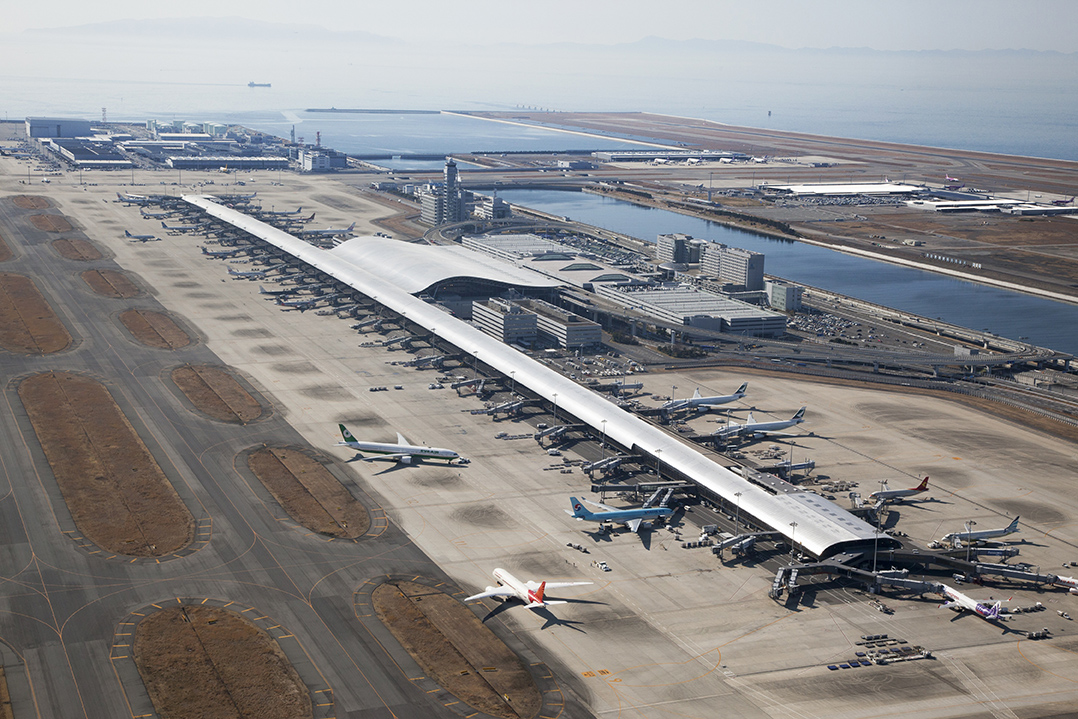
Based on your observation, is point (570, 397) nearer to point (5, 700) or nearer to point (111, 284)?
point (5, 700)

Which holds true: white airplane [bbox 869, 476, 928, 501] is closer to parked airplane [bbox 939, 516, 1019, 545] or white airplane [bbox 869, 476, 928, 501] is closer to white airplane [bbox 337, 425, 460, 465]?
parked airplane [bbox 939, 516, 1019, 545]

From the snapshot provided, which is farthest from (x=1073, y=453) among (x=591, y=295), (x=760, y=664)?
(x=591, y=295)

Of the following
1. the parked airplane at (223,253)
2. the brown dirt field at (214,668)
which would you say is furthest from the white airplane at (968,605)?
the parked airplane at (223,253)

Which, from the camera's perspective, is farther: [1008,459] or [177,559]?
[1008,459]

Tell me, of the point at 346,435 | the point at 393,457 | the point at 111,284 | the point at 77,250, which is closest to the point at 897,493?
the point at 393,457

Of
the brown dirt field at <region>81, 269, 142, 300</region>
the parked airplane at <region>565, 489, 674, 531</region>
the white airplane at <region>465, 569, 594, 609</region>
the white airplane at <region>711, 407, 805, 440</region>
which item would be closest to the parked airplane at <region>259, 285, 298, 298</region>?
the brown dirt field at <region>81, 269, 142, 300</region>

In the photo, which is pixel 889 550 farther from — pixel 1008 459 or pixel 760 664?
pixel 1008 459
